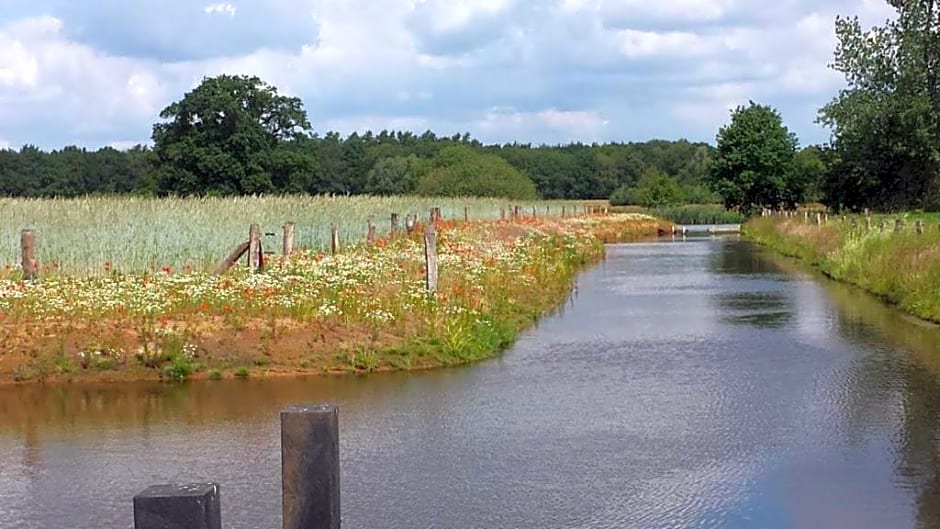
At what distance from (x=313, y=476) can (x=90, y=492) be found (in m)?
5.19

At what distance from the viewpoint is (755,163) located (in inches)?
3098

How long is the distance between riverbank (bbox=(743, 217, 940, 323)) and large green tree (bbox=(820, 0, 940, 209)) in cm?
859

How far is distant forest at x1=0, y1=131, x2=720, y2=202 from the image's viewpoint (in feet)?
249

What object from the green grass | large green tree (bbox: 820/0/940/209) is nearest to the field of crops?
large green tree (bbox: 820/0/940/209)

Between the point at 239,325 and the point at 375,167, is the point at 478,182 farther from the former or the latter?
the point at 239,325

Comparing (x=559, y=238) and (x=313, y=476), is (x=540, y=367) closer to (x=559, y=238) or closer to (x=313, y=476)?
(x=313, y=476)

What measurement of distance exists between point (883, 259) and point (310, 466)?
79.2ft

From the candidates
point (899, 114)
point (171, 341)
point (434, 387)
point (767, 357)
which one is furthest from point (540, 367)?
point (899, 114)

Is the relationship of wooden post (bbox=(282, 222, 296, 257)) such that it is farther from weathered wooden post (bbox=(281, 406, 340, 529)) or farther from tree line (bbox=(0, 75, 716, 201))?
tree line (bbox=(0, 75, 716, 201))

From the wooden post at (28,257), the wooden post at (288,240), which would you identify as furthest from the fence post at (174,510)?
the wooden post at (288,240)

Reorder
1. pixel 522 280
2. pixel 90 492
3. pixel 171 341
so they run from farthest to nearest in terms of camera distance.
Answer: pixel 522 280
pixel 171 341
pixel 90 492

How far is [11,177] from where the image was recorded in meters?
78.5

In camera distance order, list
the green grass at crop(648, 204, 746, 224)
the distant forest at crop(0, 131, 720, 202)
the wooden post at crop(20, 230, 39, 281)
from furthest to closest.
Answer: the green grass at crop(648, 204, 746, 224) → the distant forest at crop(0, 131, 720, 202) → the wooden post at crop(20, 230, 39, 281)

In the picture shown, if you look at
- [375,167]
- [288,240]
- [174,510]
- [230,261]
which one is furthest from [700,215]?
[174,510]
